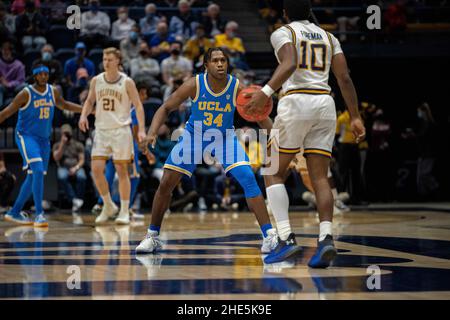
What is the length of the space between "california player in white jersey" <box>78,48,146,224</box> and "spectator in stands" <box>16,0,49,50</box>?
16.8ft

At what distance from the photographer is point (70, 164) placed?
13633 millimetres

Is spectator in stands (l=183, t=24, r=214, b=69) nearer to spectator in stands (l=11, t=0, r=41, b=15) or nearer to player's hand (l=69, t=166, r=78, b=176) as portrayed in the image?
spectator in stands (l=11, t=0, r=41, b=15)

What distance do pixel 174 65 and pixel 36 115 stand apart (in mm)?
5152

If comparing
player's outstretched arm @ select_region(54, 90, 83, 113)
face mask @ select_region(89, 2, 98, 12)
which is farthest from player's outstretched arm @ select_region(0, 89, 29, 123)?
face mask @ select_region(89, 2, 98, 12)

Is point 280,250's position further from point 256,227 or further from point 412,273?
point 256,227

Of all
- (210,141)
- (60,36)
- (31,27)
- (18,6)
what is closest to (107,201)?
(210,141)

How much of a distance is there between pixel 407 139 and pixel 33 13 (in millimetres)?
7958

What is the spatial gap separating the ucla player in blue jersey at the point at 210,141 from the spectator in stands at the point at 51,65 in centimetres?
645

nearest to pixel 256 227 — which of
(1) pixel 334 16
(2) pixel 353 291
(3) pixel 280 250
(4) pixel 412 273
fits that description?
(3) pixel 280 250

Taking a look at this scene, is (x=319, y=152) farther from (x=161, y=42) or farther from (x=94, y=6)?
(x=94, y=6)

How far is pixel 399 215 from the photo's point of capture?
1213 centimetres

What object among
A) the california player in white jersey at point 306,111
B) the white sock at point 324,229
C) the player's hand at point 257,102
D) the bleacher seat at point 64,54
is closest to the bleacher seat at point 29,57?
the bleacher seat at point 64,54

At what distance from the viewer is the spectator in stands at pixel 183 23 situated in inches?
655

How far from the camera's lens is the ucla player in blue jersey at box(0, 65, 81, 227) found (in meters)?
10.2
